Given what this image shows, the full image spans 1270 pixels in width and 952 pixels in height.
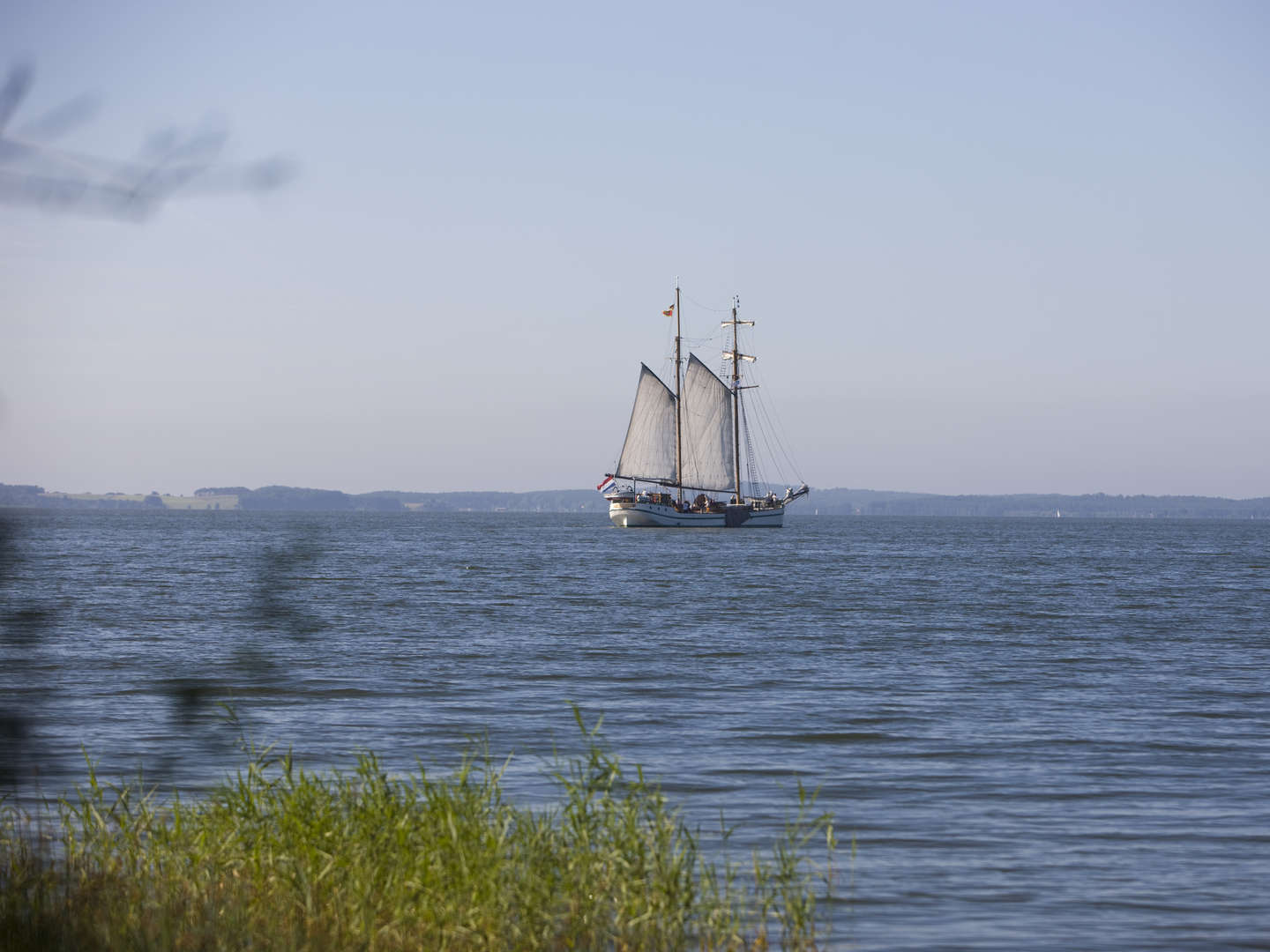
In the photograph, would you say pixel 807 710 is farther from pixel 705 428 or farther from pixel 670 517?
pixel 670 517

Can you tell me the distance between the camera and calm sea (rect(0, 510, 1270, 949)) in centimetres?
282

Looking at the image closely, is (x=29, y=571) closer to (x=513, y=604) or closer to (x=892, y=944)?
(x=892, y=944)

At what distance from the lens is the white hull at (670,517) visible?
11194 centimetres

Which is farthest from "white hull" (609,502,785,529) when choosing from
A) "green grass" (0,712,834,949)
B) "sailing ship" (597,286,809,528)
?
"green grass" (0,712,834,949)

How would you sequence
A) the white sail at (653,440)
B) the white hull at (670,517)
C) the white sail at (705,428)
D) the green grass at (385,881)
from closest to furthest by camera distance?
the green grass at (385,881)
the white sail at (653,440)
the white sail at (705,428)
the white hull at (670,517)

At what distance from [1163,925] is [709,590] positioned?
37572 millimetres

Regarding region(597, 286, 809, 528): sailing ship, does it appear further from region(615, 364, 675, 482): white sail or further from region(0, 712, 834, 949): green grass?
region(0, 712, 834, 949): green grass

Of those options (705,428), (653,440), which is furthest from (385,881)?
(705,428)

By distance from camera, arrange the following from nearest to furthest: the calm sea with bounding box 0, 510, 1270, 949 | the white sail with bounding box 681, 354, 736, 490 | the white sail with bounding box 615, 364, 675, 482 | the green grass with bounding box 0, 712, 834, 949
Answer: the calm sea with bounding box 0, 510, 1270, 949 → the green grass with bounding box 0, 712, 834, 949 → the white sail with bounding box 615, 364, 675, 482 → the white sail with bounding box 681, 354, 736, 490

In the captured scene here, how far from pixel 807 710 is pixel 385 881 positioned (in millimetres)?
11563

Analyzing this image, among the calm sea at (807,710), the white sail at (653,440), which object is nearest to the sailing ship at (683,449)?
the white sail at (653,440)

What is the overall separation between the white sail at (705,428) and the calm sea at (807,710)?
2561 inches

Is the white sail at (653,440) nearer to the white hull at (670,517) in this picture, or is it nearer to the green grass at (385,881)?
the white hull at (670,517)

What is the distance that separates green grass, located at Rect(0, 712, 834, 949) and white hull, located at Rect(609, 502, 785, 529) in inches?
4105
